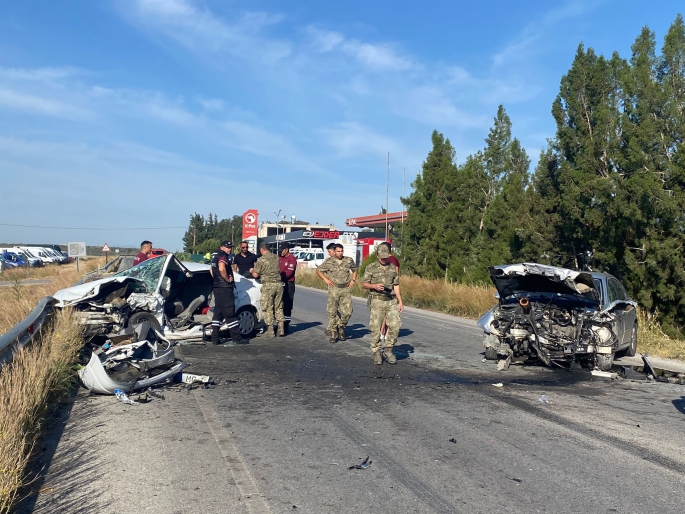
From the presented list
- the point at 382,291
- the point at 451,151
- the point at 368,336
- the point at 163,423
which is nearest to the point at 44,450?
the point at 163,423

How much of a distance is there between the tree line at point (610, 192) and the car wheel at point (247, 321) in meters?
8.92

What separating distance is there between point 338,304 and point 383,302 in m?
2.51

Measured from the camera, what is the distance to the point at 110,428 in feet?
21.1

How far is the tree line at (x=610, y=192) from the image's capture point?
15.3 metres

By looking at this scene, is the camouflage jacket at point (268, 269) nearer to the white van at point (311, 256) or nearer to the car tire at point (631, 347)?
the car tire at point (631, 347)

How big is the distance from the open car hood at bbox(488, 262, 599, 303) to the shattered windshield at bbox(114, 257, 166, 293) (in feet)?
18.1

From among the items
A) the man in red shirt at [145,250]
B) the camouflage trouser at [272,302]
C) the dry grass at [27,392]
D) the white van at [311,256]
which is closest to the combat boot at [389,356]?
the camouflage trouser at [272,302]

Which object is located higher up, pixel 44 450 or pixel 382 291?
pixel 382 291

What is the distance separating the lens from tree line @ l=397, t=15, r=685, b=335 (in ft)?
50.3

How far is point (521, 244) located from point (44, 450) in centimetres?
2028

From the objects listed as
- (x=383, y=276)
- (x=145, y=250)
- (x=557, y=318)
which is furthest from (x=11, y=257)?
(x=557, y=318)

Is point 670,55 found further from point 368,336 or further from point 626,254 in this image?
point 368,336

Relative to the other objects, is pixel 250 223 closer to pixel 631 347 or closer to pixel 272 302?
pixel 272 302

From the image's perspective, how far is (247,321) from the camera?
13.2 metres
